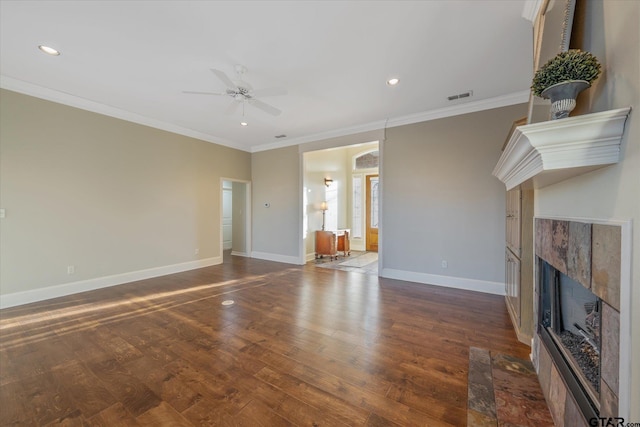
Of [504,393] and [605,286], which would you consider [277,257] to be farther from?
[605,286]

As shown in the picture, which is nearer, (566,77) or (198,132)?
(566,77)

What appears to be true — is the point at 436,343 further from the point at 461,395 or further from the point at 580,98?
the point at 580,98

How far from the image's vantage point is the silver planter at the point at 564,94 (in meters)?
1.07

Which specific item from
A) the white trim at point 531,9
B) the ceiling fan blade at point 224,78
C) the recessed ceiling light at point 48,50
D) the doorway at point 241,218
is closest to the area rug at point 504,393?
the white trim at point 531,9

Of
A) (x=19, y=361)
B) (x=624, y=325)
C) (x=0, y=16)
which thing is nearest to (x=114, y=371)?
(x=19, y=361)

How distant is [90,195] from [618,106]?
18.8ft

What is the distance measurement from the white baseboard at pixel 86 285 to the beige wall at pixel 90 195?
0.06 m

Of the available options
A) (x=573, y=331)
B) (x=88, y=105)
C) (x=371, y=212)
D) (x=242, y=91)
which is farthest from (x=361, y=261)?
(x=88, y=105)

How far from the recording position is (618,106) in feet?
3.10

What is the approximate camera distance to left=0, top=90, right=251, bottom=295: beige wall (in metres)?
3.31

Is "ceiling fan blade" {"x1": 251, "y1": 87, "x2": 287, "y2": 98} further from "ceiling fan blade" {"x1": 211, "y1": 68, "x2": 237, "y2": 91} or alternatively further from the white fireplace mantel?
the white fireplace mantel

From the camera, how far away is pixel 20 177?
334cm

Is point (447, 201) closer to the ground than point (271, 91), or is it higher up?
closer to the ground

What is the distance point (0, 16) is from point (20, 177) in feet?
7.00
